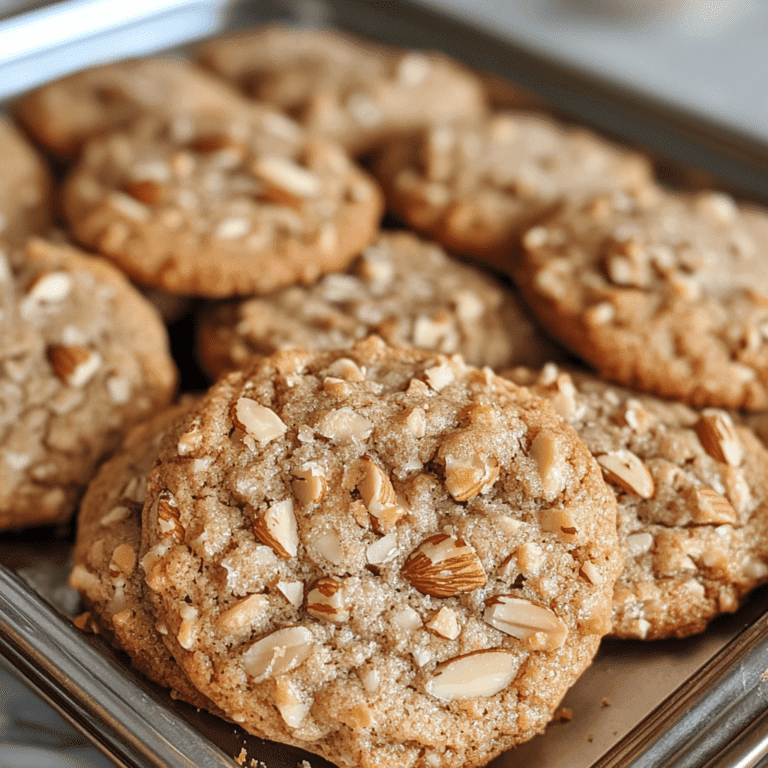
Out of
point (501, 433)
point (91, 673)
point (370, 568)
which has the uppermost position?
point (501, 433)

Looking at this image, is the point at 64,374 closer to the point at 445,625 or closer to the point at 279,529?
the point at 279,529

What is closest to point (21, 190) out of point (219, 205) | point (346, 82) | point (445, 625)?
point (219, 205)

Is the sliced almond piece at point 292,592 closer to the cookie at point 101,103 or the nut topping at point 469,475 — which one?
the nut topping at point 469,475

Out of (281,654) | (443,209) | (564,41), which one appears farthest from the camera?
(564,41)

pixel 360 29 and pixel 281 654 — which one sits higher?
pixel 360 29

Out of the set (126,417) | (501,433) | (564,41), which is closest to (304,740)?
(501,433)

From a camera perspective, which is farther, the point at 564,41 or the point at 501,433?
the point at 564,41

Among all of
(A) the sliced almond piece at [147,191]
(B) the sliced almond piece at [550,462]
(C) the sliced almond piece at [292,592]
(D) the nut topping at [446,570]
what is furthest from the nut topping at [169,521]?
(A) the sliced almond piece at [147,191]

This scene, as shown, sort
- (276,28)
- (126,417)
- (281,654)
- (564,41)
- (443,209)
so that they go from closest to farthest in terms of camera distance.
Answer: (281,654), (126,417), (443,209), (276,28), (564,41)

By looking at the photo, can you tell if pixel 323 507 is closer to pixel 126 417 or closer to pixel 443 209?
pixel 126 417
